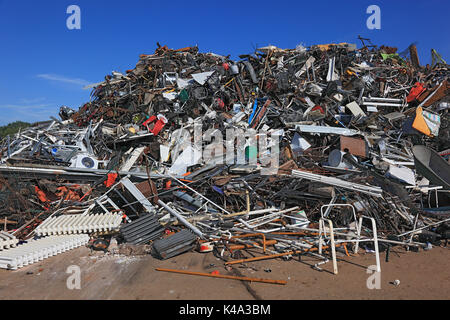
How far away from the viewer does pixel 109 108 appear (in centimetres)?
1084

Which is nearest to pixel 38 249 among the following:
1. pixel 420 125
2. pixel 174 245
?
pixel 174 245

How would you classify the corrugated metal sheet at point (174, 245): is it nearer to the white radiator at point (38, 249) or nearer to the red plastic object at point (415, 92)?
the white radiator at point (38, 249)

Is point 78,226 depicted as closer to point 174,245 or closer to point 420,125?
point 174,245

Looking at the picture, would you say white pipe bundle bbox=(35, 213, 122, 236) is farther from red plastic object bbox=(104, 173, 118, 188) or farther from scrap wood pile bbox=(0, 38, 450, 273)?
red plastic object bbox=(104, 173, 118, 188)

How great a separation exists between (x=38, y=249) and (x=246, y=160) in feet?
16.8

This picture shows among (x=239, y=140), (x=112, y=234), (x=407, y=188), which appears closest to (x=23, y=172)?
(x=112, y=234)

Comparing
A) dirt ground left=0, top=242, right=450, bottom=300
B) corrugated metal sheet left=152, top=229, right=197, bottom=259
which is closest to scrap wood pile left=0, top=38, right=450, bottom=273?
corrugated metal sheet left=152, top=229, right=197, bottom=259

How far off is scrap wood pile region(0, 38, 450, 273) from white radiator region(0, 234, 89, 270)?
1.9 inches

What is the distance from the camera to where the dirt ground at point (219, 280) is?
12.3ft

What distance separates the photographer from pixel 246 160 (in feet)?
25.7

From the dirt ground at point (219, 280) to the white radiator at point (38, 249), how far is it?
0.37ft

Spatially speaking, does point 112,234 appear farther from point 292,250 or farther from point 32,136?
point 32,136

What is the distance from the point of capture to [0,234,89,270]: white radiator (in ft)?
15.2

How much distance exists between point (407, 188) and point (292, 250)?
3817 mm
